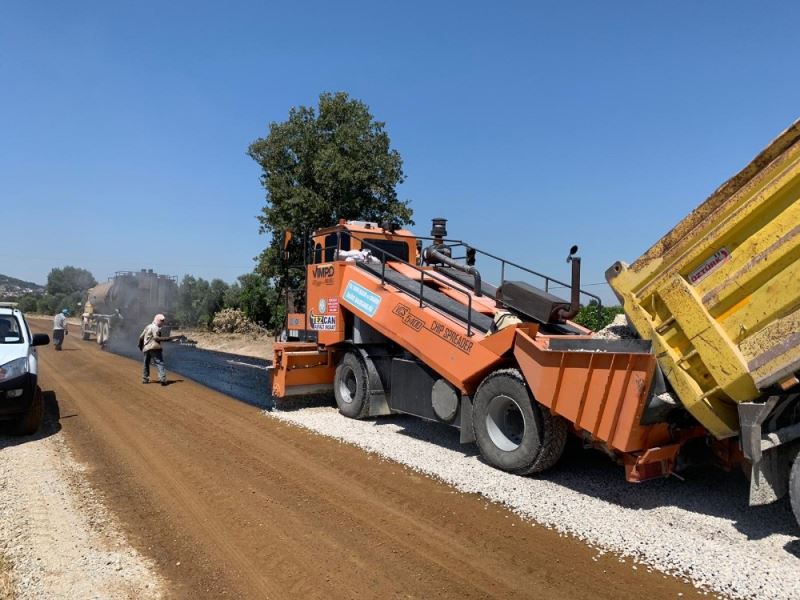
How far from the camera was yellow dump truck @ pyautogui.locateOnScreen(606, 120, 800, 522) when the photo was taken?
396 cm

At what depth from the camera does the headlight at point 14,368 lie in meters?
6.81

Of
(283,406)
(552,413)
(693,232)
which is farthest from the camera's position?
(283,406)

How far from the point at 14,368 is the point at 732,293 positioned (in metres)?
7.77

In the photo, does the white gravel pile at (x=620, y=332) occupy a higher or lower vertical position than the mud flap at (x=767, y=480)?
higher

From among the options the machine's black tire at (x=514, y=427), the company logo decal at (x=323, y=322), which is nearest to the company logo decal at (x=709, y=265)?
the machine's black tire at (x=514, y=427)

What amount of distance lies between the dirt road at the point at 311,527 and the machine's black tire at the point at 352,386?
1249mm

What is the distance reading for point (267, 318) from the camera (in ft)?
82.1

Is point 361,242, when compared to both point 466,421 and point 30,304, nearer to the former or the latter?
point 466,421

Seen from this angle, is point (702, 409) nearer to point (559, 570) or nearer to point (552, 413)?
point (552, 413)

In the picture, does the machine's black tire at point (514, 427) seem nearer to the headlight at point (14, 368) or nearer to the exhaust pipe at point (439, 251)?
the exhaust pipe at point (439, 251)

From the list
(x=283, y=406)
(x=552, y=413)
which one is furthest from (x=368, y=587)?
(x=283, y=406)

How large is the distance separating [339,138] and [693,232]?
1245 centimetres

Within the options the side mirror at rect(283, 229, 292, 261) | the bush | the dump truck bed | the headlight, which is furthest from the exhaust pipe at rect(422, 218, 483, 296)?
the bush

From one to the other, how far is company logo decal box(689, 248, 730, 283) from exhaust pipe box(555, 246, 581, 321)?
1.28 m
